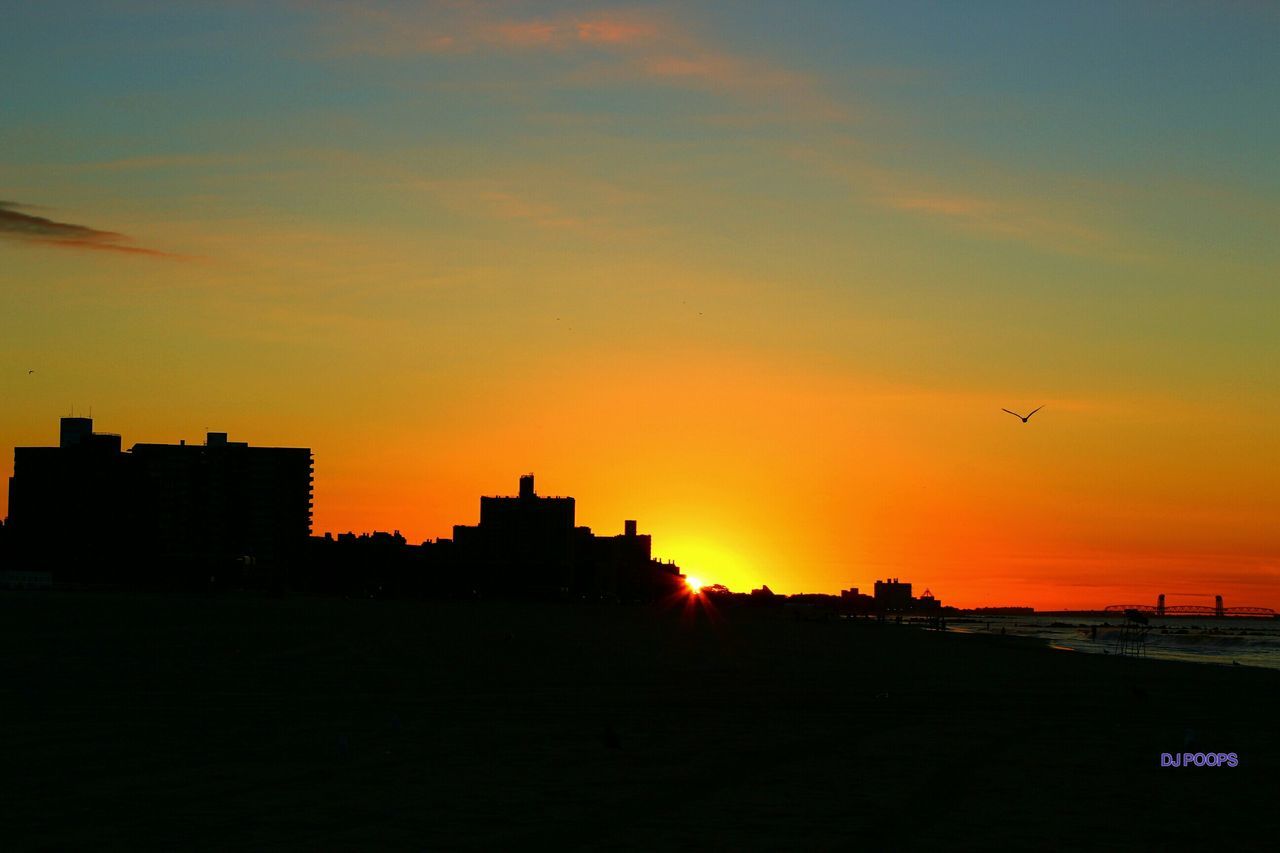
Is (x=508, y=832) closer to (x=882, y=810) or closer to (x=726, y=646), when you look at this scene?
(x=882, y=810)

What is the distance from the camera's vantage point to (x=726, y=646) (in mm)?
69562

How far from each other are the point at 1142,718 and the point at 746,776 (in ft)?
51.8

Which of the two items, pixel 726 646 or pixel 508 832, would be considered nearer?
pixel 508 832

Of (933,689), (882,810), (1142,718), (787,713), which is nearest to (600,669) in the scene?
(933,689)

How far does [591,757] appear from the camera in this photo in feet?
79.6

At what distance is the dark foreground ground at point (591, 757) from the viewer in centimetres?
1791

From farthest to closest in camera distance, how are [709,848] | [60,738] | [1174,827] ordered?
1. [60,738]
2. [1174,827]
3. [709,848]

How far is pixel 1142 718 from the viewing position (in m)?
34.4

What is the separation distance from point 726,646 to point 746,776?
4727 cm

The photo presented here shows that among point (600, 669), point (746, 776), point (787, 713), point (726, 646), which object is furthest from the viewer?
point (726, 646)

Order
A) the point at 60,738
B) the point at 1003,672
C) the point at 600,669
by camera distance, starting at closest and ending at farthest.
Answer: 1. the point at 60,738
2. the point at 600,669
3. the point at 1003,672

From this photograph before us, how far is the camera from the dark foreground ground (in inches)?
705

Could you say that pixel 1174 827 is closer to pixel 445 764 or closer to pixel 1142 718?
pixel 445 764

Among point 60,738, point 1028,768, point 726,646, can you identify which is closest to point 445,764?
point 60,738
